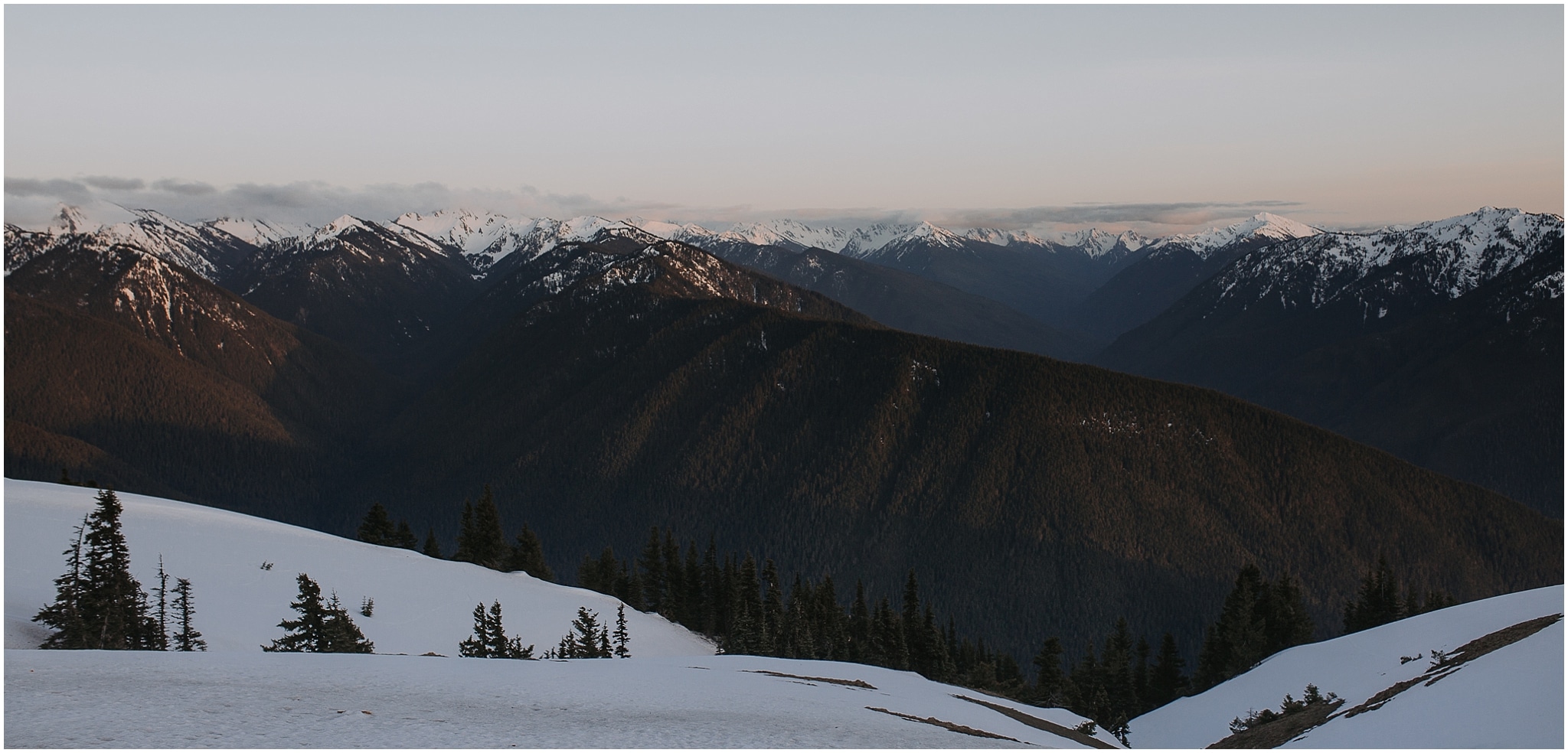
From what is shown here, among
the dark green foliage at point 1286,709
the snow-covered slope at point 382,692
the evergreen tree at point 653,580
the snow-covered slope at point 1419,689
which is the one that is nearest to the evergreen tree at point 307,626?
the snow-covered slope at point 382,692

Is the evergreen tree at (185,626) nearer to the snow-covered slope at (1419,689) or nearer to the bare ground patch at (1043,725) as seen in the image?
the bare ground patch at (1043,725)

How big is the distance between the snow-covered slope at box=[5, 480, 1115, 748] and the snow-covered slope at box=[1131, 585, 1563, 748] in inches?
323

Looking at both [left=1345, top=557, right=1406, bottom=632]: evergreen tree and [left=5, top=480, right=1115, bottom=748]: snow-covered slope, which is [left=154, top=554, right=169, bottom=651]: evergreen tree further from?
[left=1345, top=557, right=1406, bottom=632]: evergreen tree

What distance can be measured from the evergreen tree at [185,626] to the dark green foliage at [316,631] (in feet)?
8.60

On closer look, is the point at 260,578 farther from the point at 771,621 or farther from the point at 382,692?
the point at 771,621

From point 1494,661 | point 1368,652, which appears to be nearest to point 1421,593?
point 1368,652

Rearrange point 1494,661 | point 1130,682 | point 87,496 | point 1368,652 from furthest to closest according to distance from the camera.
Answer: point 1130,682 → point 87,496 → point 1368,652 → point 1494,661

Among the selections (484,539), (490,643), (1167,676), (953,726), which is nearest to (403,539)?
(484,539)

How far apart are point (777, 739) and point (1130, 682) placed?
65.8 meters

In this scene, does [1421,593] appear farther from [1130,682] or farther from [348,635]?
[348,635]

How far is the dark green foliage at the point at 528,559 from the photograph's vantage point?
90562mm

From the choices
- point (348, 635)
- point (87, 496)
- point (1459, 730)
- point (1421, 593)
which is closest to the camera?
point (1459, 730)

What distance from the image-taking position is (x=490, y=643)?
47656 millimetres

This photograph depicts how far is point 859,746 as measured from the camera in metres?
22.6
